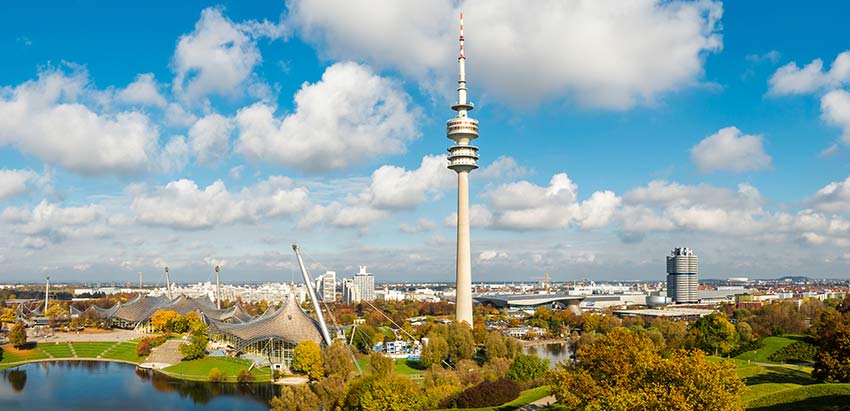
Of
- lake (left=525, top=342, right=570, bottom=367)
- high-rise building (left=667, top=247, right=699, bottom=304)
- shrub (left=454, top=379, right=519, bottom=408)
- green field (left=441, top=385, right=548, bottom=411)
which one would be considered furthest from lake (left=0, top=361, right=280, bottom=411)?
high-rise building (left=667, top=247, right=699, bottom=304)

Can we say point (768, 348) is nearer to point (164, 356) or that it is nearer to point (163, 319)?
point (164, 356)

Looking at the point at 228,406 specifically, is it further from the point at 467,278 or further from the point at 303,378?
the point at 467,278

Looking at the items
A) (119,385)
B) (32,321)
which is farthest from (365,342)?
(32,321)

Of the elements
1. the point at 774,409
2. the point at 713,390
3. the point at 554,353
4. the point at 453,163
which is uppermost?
the point at 453,163

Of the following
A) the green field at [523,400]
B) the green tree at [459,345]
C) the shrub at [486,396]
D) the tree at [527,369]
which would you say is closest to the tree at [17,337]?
the green tree at [459,345]

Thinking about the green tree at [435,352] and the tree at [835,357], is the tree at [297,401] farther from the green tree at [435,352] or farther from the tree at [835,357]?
the green tree at [435,352]

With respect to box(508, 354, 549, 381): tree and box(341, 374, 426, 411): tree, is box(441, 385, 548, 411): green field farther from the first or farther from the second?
box(508, 354, 549, 381): tree
